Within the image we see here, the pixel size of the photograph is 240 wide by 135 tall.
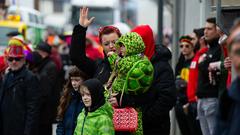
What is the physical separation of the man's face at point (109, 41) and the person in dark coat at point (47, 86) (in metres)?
3.75

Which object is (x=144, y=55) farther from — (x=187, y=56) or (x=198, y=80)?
(x=187, y=56)

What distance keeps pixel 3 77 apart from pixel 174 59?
459 centimetres

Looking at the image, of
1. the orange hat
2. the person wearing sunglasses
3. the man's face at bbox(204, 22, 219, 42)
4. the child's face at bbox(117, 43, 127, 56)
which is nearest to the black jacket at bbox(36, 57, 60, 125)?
the orange hat

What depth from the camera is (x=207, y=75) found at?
33.5ft

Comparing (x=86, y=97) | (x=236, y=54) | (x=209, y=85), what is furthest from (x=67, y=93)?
(x=236, y=54)

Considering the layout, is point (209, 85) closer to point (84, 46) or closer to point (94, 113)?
point (84, 46)

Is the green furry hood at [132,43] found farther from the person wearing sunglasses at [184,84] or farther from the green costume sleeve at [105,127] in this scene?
the person wearing sunglasses at [184,84]

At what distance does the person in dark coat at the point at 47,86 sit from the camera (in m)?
12.0

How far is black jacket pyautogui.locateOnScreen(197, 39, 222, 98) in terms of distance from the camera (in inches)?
397

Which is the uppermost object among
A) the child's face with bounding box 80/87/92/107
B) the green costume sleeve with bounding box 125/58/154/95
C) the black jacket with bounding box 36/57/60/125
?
the green costume sleeve with bounding box 125/58/154/95

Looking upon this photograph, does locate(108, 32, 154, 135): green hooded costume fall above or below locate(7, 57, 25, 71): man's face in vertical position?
above

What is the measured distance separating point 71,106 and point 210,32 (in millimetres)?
2678

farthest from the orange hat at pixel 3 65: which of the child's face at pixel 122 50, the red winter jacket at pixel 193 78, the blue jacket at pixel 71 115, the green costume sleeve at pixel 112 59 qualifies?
the child's face at pixel 122 50

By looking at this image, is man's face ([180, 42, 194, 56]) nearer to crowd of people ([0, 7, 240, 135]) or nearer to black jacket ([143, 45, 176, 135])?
crowd of people ([0, 7, 240, 135])
